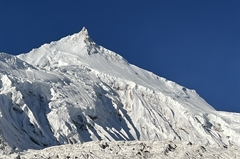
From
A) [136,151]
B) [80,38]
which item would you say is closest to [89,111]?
[136,151]

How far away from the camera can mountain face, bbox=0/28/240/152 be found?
196 ft

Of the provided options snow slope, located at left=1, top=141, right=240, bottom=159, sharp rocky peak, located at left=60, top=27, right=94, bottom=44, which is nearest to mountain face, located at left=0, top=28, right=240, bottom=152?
sharp rocky peak, located at left=60, top=27, right=94, bottom=44

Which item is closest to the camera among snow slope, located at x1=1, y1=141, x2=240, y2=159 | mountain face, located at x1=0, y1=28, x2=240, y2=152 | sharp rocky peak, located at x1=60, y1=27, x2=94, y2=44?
snow slope, located at x1=1, y1=141, x2=240, y2=159

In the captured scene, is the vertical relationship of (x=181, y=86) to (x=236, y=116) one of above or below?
above

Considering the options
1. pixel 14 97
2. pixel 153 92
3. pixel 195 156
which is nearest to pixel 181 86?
pixel 153 92

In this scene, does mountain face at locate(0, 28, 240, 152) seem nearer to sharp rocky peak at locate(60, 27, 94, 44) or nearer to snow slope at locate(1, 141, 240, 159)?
sharp rocky peak at locate(60, 27, 94, 44)

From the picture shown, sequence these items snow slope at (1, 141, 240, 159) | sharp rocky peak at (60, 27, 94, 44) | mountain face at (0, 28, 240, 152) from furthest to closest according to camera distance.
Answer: sharp rocky peak at (60, 27, 94, 44) → mountain face at (0, 28, 240, 152) → snow slope at (1, 141, 240, 159)

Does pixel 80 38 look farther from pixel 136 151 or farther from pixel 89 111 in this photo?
pixel 136 151

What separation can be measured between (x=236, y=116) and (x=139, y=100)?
61.7ft

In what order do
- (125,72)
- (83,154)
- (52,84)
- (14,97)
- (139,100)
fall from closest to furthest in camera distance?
(83,154)
(14,97)
(52,84)
(139,100)
(125,72)

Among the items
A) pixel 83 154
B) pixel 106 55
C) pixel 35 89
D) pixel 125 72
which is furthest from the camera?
pixel 106 55

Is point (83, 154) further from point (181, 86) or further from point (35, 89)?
point (181, 86)

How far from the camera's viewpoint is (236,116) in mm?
84000

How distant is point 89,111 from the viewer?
69.2m
